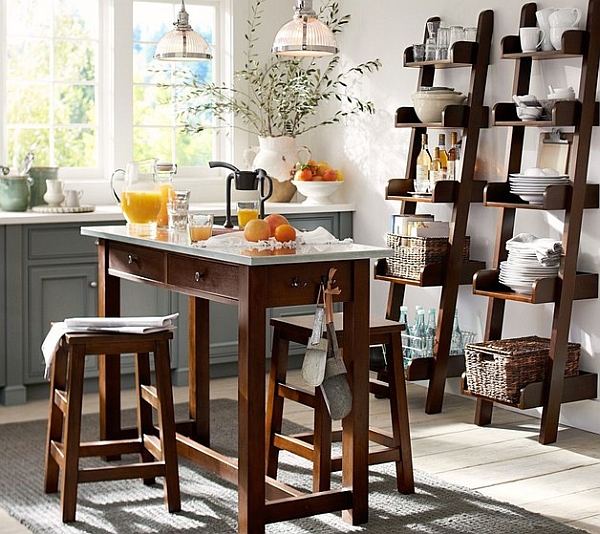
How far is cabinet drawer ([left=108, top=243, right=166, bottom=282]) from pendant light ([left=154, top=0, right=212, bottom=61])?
3.06 feet

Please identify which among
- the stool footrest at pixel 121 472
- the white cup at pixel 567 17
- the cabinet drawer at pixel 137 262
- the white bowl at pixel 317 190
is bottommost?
the stool footrest at pixel 121 472

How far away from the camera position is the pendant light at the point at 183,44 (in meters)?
4.48

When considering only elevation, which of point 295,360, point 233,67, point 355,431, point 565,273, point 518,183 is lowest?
point 295,360

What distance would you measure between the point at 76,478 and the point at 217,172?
3211 mm

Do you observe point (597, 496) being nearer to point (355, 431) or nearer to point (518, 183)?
point (355, 431)

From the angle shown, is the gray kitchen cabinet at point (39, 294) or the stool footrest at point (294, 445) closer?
the stool footrest at point (294, 445)

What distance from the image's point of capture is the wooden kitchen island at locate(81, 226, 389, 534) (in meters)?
3.26

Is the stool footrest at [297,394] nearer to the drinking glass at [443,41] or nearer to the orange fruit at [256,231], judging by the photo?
the orange fruit at [256,231]

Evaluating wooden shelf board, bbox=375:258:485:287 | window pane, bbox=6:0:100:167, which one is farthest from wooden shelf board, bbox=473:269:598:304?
window pane, bbox=6:0:100:167

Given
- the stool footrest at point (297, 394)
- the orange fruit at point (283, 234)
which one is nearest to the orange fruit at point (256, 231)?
the orange fruit at point (283, 234)

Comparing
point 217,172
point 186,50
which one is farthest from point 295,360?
point 186,50

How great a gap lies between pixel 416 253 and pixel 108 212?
1.60m

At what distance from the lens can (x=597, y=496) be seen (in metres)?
3.89

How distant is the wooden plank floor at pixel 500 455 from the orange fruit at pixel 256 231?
123 cm
